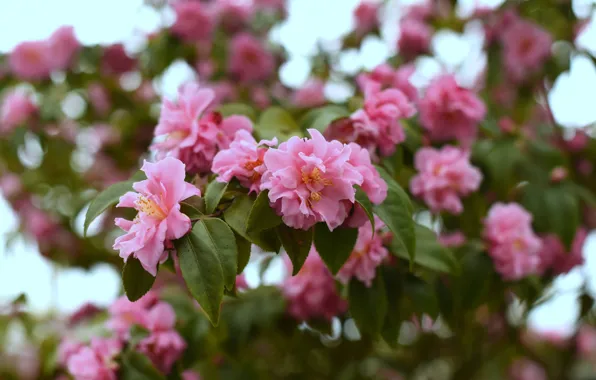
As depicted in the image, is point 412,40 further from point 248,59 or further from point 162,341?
point 162,341

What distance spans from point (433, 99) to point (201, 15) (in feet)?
2.76

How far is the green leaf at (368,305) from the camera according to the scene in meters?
0.80

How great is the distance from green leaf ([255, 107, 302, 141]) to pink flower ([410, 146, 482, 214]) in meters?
0.23

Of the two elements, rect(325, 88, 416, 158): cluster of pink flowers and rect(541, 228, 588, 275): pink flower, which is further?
rect(541, 228, 588, 275): pink flower

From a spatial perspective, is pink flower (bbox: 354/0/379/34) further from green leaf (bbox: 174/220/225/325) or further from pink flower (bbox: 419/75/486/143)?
green leaf (bbox: 174/220/225/325)

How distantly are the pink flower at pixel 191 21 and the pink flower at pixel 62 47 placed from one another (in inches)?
12.0

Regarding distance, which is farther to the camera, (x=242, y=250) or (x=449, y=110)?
(x=449, y=110)

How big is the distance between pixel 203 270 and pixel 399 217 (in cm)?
26

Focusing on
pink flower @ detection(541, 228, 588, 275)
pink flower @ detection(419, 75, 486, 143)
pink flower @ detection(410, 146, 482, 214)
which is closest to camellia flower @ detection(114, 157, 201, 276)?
pink flower @ detection(410, 146, 482, 214)

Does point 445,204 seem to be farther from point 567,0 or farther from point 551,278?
point 567,0

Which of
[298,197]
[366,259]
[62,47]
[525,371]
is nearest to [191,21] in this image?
[62,47]

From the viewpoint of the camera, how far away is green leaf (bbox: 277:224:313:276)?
65cm

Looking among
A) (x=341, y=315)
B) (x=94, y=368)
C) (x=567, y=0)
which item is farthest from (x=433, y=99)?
(x=94, y=368)

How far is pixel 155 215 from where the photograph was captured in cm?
62
